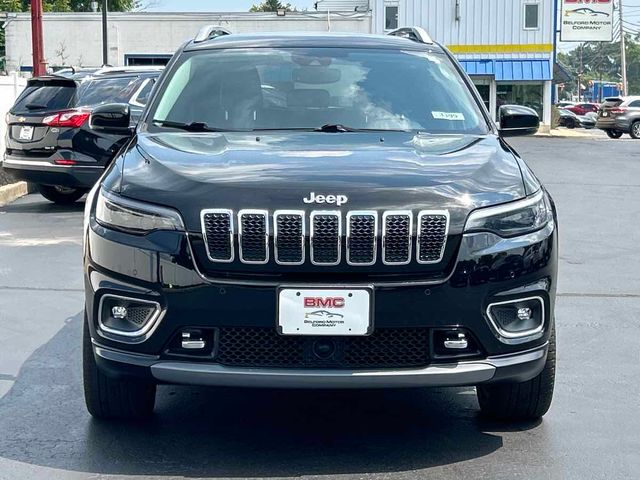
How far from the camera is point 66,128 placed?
12234mm

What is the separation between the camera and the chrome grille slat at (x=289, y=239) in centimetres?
399

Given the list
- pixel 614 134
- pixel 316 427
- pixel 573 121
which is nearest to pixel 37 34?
pixel 316 427

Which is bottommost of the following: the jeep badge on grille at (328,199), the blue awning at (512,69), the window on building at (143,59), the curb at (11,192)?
the blue awning at (512,69)

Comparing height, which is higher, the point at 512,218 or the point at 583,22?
the point at 512,218

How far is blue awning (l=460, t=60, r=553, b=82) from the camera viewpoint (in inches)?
1740

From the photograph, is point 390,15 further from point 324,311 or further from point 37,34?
point 324,311

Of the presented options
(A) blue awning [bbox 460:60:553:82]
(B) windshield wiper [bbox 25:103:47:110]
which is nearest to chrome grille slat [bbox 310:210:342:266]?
(B) windshield wiper [bbox 25:103:47:110]

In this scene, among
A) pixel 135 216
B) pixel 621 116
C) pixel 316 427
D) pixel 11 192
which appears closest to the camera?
pixel 135 216

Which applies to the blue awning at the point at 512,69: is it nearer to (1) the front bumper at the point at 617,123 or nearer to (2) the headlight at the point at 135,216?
(1) the front bumper at the point at 617,123

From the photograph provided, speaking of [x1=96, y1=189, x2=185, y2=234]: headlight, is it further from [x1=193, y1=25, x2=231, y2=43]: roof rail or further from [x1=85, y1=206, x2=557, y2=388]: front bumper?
[x1=193, y1=25, x2=231, y2=43]: roof rail

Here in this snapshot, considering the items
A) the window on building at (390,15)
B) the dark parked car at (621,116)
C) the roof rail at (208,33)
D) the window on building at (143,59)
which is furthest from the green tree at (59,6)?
the roof rail at (208,33)

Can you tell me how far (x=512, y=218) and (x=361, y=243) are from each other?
24.2 inches

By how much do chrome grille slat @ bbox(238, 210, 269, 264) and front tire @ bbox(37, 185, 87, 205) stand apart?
32.0 ft

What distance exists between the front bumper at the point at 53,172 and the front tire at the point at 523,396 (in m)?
8.07
